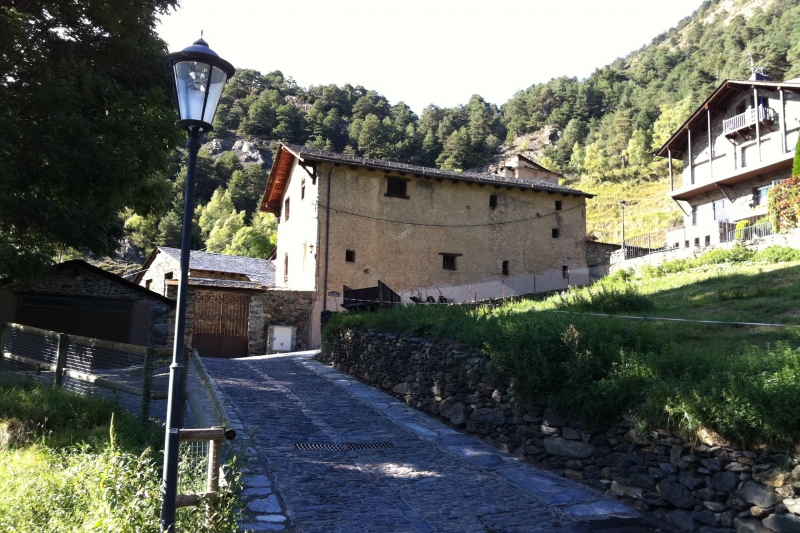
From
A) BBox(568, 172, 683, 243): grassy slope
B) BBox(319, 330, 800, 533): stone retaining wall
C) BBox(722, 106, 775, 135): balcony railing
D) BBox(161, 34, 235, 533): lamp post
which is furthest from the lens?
BBox(568, 172, 683, 243): grassy slope

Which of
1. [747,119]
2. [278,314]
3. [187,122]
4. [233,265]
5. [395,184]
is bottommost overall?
[278,314]

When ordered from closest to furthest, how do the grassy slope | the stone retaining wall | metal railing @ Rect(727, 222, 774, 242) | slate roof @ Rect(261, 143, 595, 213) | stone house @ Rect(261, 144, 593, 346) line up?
the stone retaining wall, metal railing @ Rect(727, 222, 774, 242), stone house @ Rect(261, 144, 593, 346), slate roof @ Rect(261, 143, 595, 213), the grassy slope

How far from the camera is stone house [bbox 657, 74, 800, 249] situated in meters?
25.7

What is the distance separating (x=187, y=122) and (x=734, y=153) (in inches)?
1171

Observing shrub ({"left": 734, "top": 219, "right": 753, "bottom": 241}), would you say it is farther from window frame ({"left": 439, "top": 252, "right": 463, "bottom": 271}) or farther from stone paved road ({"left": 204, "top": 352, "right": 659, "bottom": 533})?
stone paved road ({"left": 204, "top": 352, "right": 659, "bottom": 533})

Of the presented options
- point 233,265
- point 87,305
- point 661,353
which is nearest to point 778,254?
point 661,353

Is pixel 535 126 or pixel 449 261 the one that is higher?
pixel 535 126

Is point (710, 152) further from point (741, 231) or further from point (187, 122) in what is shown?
point (187, 122)

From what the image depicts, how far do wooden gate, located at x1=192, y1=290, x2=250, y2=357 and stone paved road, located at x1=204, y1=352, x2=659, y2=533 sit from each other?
11.8m

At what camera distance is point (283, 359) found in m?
19.1

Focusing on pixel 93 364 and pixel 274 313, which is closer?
pixel 93 364

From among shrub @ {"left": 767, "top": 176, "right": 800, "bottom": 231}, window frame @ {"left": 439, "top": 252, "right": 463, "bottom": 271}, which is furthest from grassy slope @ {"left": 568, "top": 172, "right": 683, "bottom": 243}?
shrub @ {"left": 767, "top": 176, "right": 800, "bottom": 231}

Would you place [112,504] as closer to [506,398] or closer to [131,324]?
[506,398]

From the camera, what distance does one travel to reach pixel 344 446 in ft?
28.7
